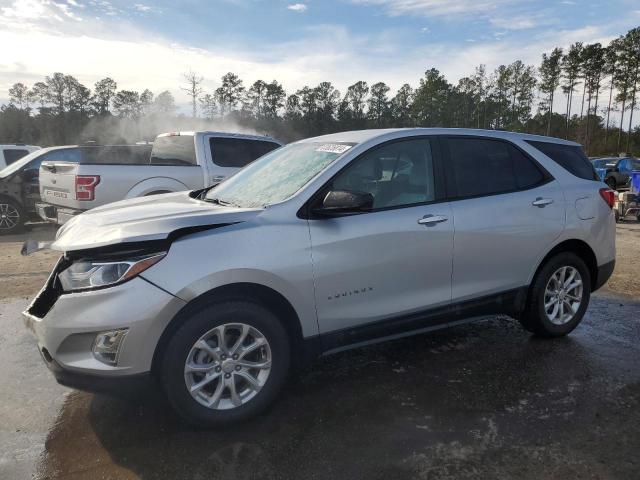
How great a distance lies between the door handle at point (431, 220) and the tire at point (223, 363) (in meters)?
1.24

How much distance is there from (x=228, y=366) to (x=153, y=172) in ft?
18.6

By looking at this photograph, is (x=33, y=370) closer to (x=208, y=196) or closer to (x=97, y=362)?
(x=97, y=362)

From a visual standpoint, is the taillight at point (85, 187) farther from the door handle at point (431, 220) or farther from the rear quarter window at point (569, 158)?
the rear quarter window at point (569, 158)

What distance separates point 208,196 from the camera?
396 cm

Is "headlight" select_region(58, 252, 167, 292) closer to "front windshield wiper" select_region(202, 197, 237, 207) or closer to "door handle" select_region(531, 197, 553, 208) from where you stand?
"front windshield wiper" select_region(202, 197, 237, 207)

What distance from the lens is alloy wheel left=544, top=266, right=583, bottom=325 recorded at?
4312mm

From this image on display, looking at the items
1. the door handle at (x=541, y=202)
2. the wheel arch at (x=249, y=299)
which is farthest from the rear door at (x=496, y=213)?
the wheel arch at (x=249, y=299)

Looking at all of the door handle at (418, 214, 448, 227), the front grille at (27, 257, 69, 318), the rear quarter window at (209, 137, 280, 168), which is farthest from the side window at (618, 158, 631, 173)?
the front grille at (27, 257, 69, 318)

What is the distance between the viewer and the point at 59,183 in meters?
7.70

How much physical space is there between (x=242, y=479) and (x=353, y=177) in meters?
1.94

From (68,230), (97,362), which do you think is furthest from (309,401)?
(68,230)

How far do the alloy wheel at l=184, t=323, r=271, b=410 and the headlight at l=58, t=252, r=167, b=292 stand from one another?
0.51 meters

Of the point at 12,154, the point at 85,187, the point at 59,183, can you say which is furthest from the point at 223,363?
the point at 12,154

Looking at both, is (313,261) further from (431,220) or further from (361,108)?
(361,108)
